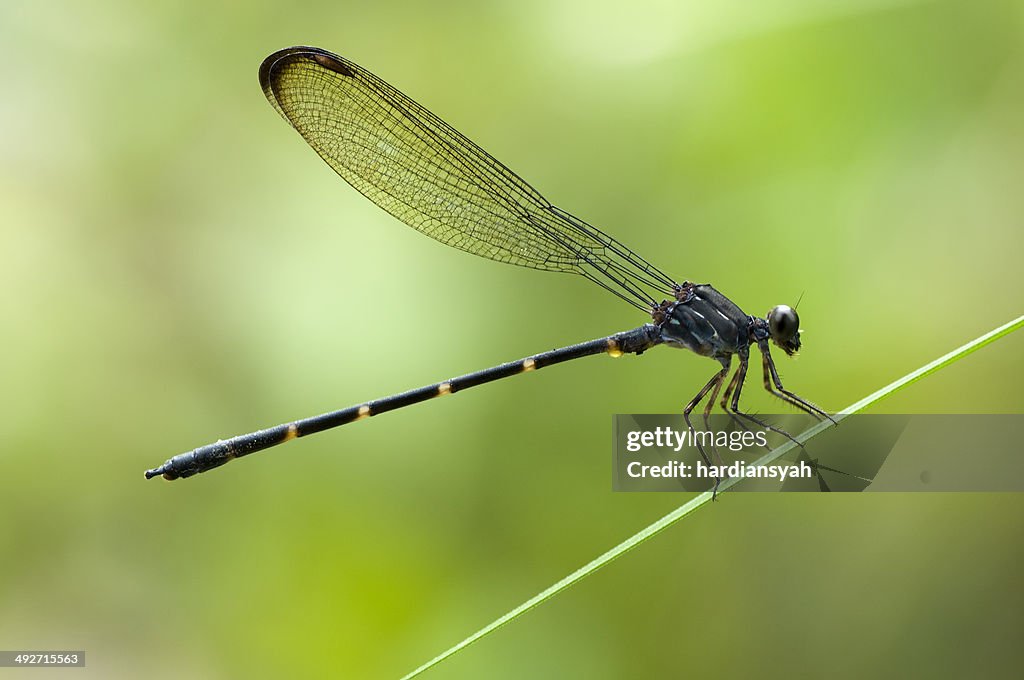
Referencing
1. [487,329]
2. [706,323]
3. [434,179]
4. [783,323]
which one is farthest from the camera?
[487,329]

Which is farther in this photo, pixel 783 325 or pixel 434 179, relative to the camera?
pixel 434 179

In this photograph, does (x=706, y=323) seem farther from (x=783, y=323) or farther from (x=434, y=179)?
(x=434, y=179)

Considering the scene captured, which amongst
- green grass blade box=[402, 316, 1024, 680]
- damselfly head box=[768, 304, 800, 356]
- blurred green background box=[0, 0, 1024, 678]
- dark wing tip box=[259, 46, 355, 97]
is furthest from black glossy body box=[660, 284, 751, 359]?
dark wing tip box=[259, 46, 355, 97]

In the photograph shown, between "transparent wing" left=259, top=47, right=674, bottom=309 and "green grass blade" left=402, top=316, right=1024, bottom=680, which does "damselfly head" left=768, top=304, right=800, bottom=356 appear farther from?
"green grass blade" left=402, top=316, right=1024, bottom=680

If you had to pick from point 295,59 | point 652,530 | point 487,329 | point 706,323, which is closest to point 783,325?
point 706,323

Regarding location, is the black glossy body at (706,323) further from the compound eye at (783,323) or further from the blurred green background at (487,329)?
the blurred green background at (487,329)

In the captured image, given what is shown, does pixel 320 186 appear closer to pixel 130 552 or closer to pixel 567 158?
pixel 567 158

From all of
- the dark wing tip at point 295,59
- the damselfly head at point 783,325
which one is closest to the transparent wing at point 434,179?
the dark wing tip at point 295,59

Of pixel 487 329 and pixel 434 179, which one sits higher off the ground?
pixel 434 179
